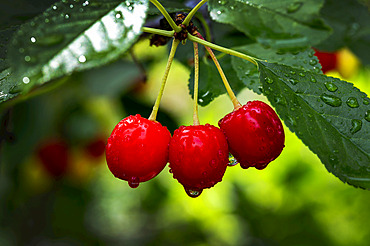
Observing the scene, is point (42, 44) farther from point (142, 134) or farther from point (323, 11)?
point (323, 11)

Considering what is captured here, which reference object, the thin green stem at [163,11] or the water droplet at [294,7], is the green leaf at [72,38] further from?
the water droplet at [294,7]

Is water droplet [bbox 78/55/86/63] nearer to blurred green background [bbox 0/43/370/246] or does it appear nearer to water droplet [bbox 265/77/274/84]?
water droplet [bbox 265/77/274/84]

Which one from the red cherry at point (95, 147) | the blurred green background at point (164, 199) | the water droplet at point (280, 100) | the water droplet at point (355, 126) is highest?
the water droplet at point (280, 100)

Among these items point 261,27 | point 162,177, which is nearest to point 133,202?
point 162,177

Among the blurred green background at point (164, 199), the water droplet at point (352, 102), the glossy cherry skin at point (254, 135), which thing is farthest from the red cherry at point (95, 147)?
the water droplet at point (352, 102)

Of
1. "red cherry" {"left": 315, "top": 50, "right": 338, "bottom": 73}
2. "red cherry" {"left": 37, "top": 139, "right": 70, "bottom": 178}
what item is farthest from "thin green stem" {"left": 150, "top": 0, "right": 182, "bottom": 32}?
"red cherry" {"left": 37, "top": 139, "right": 70, "bottom": 178}

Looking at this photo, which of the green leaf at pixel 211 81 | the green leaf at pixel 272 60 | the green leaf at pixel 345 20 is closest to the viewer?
the green leaf at pixel 272 60
